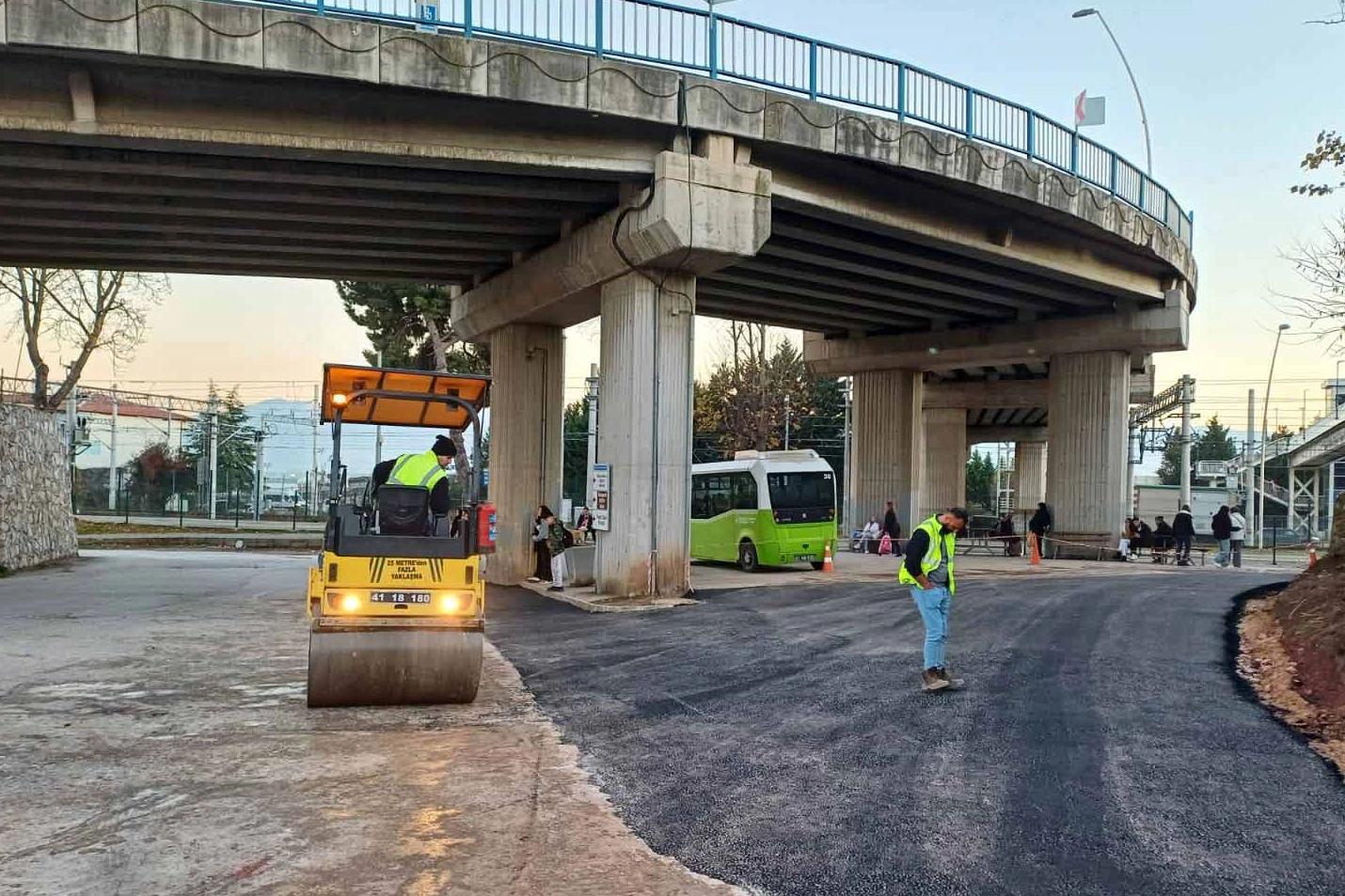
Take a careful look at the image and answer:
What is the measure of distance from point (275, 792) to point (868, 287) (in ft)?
73.4

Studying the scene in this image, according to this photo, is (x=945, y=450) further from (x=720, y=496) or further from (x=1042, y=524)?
(x=720, y=496)

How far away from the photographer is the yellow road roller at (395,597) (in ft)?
30.0

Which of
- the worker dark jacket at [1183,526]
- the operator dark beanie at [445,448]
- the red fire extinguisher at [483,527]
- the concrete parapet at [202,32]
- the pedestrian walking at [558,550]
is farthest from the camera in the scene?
the worker dark jacket at [1183,526]

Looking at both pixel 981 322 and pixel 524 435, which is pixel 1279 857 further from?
pixel 981 322

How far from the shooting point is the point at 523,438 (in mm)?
24672

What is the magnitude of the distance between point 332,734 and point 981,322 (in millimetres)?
27221

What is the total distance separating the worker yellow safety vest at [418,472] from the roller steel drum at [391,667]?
1.35m

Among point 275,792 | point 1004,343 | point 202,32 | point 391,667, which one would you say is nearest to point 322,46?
point 202,32

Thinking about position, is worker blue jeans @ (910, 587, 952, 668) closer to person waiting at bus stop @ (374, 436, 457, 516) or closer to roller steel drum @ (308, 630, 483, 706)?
roller steel drum @ (308, 630, 483, 706)

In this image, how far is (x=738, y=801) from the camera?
Result: 6.74m

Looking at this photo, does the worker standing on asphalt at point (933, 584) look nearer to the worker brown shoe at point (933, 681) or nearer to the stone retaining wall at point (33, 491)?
the worker brown shoe at point (933, 681)

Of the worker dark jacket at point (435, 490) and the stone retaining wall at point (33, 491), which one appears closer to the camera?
the worker dark jacket at point (435, 490)

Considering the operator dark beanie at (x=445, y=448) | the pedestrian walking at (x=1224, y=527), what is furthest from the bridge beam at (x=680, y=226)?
the pedestrian walking at (x=1224, y=527)

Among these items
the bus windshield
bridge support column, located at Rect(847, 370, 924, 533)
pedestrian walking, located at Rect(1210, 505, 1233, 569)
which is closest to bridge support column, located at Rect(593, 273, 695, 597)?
the bus windshield
